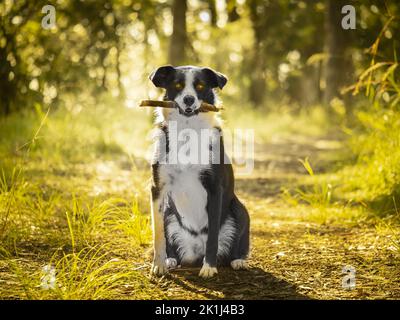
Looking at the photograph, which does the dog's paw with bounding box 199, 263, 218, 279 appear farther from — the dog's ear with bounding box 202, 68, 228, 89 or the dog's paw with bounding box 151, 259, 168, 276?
the dog's ear with bounding box 202, 68, 228, 89

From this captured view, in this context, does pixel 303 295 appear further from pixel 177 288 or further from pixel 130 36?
pixel 130 36

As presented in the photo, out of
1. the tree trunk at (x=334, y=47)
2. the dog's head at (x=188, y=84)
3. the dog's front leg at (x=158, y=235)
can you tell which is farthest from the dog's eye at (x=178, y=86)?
the tree trunk at (x=334, y=47)

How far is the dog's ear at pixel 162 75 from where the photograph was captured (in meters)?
4.56

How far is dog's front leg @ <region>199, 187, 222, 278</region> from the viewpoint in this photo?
4301 mm

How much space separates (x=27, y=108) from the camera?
35.6 ft

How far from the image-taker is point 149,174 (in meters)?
8.79

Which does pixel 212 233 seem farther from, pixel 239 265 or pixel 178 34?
pixel 178 34

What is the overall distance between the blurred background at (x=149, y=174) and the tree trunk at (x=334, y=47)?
4cm

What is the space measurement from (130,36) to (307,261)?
65.1ft

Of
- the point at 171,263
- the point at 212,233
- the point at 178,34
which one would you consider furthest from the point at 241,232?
the point at 178,34

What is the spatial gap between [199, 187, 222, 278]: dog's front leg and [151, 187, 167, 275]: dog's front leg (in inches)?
13.1

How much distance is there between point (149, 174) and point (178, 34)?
6.71 metres

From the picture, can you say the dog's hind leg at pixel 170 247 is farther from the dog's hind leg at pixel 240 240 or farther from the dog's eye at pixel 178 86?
the dog's eye at pixel 178 86

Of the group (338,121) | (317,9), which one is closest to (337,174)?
(338,121)
